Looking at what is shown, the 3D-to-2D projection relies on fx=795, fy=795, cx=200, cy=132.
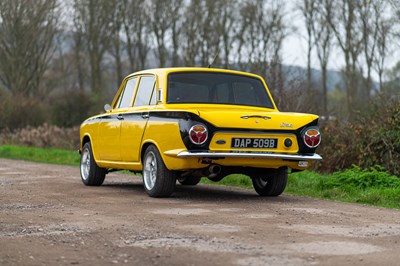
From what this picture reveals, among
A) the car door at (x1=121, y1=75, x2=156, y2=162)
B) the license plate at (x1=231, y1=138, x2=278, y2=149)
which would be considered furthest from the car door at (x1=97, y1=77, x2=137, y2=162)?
the license plate at (x1=231, y1=138, x2=278, y2=149)

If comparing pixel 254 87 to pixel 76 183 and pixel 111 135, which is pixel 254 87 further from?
pixel 76 183

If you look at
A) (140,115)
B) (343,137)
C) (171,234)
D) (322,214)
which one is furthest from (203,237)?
(343,137)

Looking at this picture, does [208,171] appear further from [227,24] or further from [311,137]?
[227,24]

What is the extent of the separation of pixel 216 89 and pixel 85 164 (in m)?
3.23

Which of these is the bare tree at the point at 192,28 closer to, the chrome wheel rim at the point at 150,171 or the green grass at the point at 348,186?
the green grass at the point at 348,186

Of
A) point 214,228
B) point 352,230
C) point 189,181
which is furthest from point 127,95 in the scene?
point 352,230

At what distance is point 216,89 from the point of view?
1169 cm

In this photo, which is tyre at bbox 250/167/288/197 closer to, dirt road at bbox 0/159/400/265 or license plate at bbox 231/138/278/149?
dirt road at bbox 0/159/400/265

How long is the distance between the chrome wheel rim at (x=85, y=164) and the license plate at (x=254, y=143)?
13.3 ft

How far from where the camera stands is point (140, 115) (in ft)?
37.4

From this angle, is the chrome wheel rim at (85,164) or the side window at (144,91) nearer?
the side window at (144,91)

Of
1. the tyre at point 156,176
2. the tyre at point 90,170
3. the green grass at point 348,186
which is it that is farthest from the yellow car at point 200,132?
the green grass at point 348,186

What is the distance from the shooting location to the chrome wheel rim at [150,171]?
36.0 feet

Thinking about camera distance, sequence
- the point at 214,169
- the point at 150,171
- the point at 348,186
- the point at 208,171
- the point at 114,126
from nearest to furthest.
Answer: the point at 214,169, the point at 208,171, the point at 150,171, the point at 114,126, the point at 348,186
